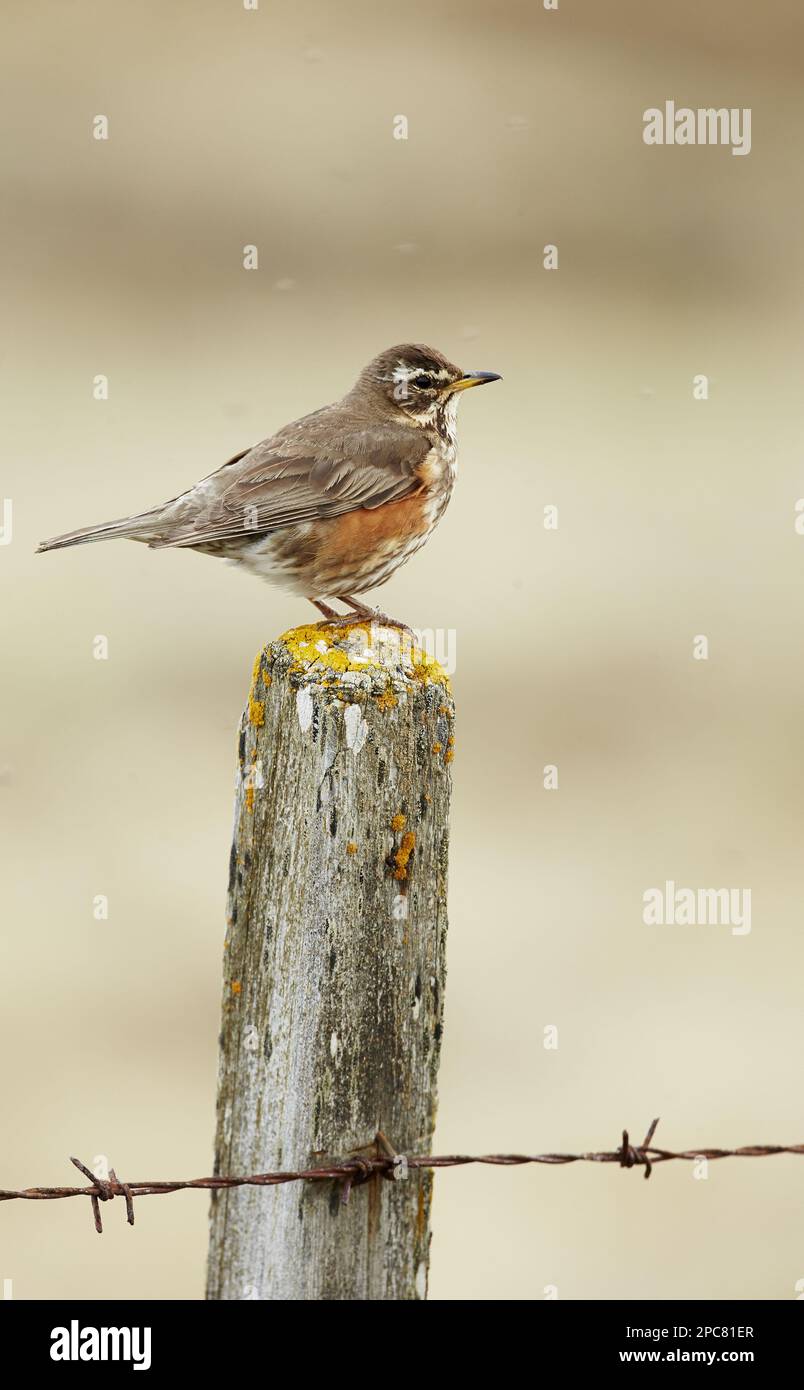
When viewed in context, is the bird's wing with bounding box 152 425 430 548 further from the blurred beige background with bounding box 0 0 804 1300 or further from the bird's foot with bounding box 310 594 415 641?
the blurred beige background with bounding box 0 0 804 1300

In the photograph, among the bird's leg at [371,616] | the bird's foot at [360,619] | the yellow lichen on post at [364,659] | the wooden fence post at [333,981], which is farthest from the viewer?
the bird's leg at [371,616]

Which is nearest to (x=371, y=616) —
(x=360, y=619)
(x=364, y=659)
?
(x=360, y=619)

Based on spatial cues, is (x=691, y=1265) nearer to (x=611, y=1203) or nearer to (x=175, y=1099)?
(x=611, y=1203)

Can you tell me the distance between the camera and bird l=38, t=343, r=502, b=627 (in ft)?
19.6

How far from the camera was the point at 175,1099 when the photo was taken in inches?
404

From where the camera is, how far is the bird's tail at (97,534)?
18.0ft

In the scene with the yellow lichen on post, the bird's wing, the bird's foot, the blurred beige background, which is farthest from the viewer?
the blurred beige background

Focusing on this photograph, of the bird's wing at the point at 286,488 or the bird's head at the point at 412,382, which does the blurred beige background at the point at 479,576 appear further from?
the bird's head at the point at 412,382

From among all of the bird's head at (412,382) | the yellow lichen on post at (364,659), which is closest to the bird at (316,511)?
the bird's head at (412,382)

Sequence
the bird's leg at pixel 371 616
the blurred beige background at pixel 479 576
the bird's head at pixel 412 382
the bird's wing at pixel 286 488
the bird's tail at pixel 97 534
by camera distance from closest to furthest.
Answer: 1. the bird's leg at pixel 371 616
2. the bird's tail at pixel 97 534
3. the bird's wing at pixel 286 488
4. the bird's head at pixel 412 382
5. the blurred beige background at pixel 479 576

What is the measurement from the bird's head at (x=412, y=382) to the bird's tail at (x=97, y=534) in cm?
138

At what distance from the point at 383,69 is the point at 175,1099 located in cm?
2007

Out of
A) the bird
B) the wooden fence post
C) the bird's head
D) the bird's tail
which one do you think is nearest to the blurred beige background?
the bird

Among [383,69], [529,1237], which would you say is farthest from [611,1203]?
[383,69]
